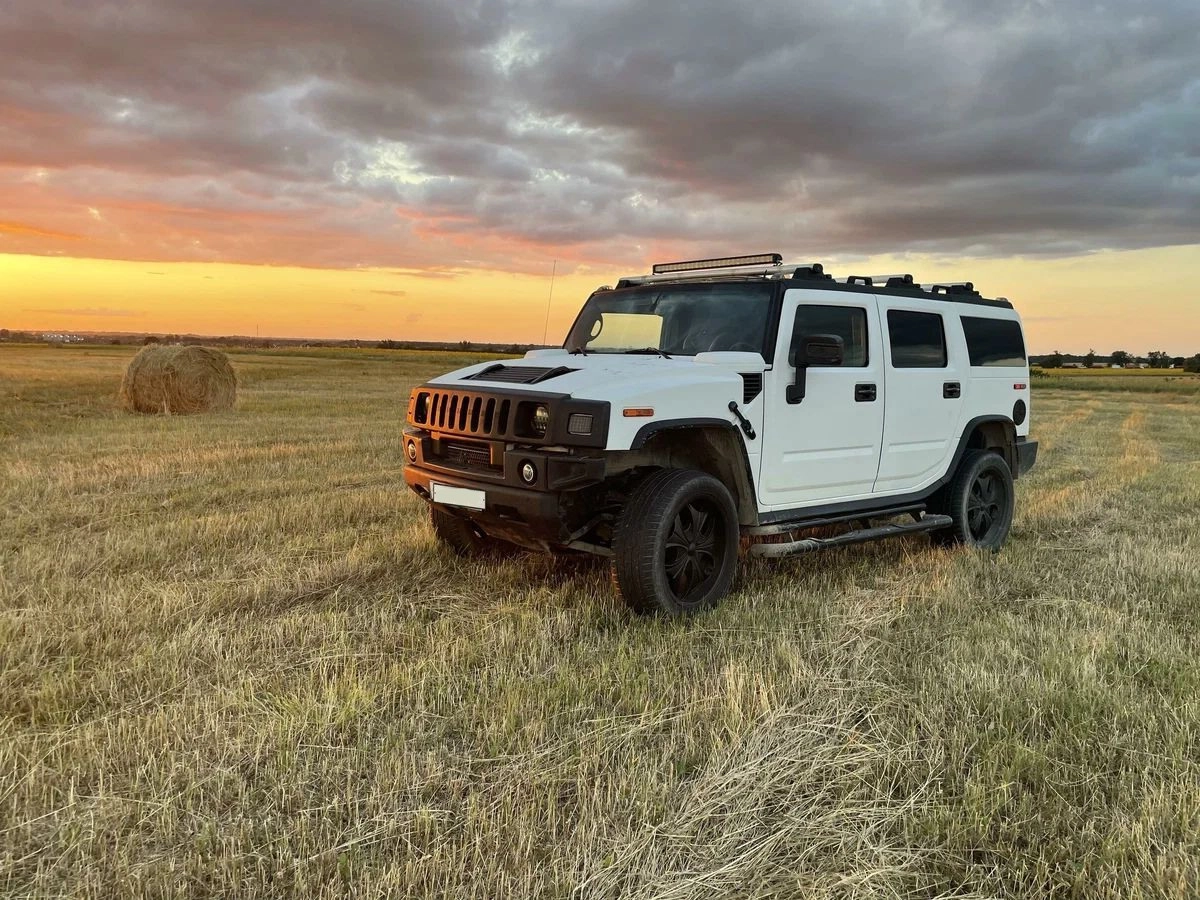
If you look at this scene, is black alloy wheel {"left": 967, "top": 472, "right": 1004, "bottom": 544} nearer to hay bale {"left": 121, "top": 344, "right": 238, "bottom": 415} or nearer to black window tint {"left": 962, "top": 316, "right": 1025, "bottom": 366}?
black window tint {"left": 962, "top": 316, "right": 1025, "bottom": 366}

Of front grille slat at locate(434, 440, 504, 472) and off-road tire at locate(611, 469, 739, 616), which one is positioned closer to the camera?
off-road tire at locate(611, 469, 739, 616)

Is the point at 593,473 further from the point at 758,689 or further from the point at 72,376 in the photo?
the point at 72,376

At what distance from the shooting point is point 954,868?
8.48 feet

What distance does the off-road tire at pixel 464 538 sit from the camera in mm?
5965

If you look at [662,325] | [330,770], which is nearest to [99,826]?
[330,770]

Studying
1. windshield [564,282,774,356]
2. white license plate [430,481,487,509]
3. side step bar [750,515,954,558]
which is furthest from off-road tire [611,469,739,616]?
windshield [564,282,774,356]

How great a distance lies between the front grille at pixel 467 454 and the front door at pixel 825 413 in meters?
1.64

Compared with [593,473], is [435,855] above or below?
below

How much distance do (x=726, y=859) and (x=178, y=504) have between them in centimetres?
692

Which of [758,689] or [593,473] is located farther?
[593,473]

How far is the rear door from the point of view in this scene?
20.1 ft

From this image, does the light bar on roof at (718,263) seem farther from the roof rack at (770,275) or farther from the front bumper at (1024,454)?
the front bumper at (1024,454)

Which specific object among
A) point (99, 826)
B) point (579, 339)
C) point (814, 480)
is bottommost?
point (99, 826)

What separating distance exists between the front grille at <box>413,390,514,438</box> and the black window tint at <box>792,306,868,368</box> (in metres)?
1.92
